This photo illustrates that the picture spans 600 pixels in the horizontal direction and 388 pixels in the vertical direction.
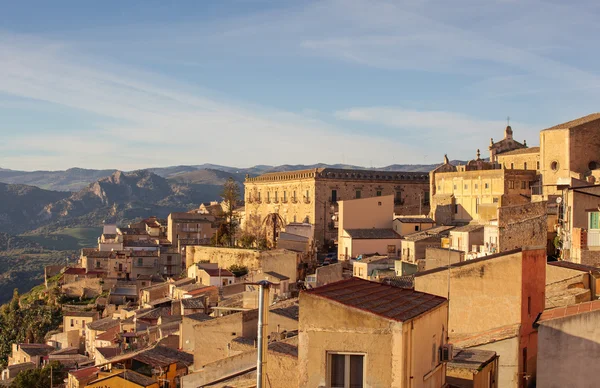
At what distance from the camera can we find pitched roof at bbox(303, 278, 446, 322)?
28.2ft

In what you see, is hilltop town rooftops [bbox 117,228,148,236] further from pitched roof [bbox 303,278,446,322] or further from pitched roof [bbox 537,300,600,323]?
pitched roof [bbox 303,278,446,322]

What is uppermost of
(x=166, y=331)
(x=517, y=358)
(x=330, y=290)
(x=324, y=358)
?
(x=330, y=290)

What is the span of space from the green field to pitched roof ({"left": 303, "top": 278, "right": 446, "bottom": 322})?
160 metres

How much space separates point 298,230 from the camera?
2002 inches

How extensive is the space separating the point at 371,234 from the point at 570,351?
31735mm

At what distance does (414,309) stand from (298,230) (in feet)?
137

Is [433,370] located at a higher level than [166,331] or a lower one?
higher

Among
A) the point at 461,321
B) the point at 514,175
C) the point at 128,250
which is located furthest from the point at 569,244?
the point at 128,250

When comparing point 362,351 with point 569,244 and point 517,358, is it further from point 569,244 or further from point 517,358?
point 569,244

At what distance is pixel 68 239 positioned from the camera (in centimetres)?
18125

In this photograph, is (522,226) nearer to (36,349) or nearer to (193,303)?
(193,303)

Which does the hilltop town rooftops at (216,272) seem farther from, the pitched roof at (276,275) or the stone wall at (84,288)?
the stone wall at (84,288)

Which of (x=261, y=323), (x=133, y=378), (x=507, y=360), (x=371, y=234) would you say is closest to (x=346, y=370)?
(x=261, y=323)

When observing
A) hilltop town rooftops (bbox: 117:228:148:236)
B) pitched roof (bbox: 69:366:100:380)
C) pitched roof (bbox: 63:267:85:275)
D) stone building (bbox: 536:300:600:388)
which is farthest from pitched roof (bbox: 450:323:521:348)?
hilltop town rooftops (bbox: 117:228:148:236)
